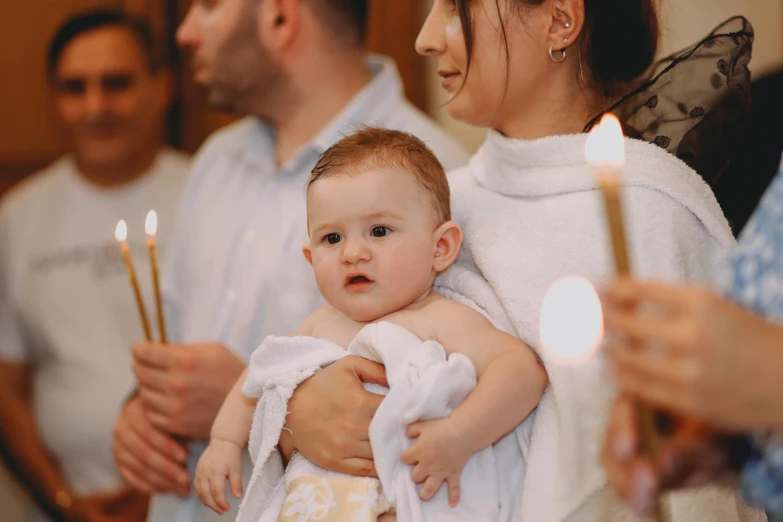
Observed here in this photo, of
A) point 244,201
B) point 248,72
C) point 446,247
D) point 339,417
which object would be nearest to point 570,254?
point 446,247

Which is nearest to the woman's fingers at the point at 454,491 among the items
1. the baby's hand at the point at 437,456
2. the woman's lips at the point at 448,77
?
the baby's hand at the point at 437,456

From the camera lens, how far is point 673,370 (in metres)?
0.72

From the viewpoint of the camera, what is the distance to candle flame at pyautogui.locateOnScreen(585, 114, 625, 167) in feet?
2.42

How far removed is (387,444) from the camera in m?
1.18

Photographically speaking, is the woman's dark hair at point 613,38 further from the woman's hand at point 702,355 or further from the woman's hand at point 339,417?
the woman's hand at point 702,355

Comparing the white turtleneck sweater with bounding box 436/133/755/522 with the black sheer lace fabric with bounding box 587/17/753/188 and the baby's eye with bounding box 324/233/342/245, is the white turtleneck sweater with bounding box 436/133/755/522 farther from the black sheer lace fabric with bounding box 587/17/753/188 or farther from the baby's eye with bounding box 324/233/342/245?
the baby's eye with bounding box 324/233/342/245

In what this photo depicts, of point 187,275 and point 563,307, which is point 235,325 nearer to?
point 187,275

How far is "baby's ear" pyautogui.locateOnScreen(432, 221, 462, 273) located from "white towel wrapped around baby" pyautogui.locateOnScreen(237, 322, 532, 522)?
0.43ft

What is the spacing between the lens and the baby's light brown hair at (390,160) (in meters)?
1.29

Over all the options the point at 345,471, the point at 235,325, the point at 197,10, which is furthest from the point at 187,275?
the point at 345,471

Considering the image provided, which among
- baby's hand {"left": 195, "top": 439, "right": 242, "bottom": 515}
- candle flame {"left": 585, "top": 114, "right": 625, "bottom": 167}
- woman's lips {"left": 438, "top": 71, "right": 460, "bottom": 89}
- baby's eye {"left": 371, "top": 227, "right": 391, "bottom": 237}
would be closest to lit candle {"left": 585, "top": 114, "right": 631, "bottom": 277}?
candle flame {"left": 585, "top": 114, "right": 625, "bottom": 167}

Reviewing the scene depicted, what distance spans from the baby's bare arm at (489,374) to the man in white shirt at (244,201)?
608 millimetres

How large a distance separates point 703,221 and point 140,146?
2.05m

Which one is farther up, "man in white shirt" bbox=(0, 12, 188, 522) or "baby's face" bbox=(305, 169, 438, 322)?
"baby's face" bbox=(305, 169, 438, 322)
